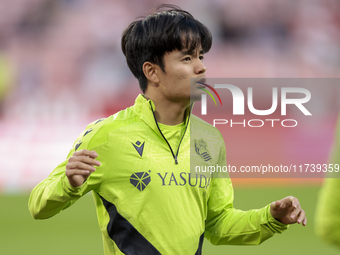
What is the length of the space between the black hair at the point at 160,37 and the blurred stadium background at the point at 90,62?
4741 millimetres

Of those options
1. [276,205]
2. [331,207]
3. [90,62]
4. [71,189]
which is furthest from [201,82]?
[90,62]

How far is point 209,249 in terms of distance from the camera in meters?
5.38

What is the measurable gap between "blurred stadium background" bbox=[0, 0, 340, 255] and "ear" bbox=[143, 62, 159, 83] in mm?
4726

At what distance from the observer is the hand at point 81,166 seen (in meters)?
1.70

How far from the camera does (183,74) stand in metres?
2.10

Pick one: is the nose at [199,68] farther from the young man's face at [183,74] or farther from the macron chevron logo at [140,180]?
the macron chevron logo at [140,180]

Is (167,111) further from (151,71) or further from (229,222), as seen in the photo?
(229,222)

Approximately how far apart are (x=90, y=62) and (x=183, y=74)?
22.0ft

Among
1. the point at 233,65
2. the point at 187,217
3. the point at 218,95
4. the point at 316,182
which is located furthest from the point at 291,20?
the point at 187,217

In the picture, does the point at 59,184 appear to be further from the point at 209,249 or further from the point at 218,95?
the point at 209,249

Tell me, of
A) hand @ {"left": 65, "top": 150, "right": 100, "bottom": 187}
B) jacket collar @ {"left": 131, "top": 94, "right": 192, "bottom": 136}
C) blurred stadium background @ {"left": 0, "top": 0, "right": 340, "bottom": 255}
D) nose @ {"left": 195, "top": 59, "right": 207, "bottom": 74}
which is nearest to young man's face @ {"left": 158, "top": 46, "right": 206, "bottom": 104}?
nose @ {"left": 195, "top": 59, "right": 207, "bottom": 74}

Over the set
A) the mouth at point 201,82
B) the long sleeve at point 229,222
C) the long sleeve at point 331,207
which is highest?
the mouth at point 201,82

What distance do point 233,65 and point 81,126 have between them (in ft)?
10.4

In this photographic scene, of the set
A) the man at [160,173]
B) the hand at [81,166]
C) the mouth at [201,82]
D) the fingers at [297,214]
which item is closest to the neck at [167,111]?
the man at [160,173]
